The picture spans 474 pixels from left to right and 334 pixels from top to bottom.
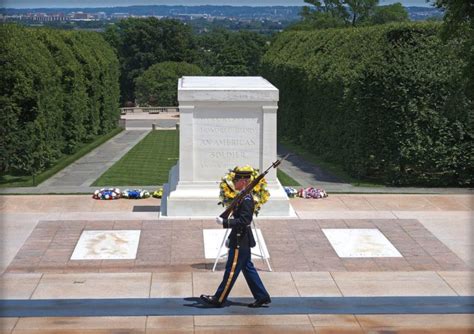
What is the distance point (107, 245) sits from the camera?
1363 cm

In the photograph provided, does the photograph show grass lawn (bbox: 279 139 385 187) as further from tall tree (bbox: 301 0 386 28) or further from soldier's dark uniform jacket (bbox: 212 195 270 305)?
tall tree (bbox: 301 0 386 28)

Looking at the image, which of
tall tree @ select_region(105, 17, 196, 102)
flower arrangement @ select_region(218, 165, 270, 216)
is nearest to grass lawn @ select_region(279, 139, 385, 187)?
flower arrangement @ select_region(218, 165, 270, 216)

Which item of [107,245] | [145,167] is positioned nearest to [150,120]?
[145,167]

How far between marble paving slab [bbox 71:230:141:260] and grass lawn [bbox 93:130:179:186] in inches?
260

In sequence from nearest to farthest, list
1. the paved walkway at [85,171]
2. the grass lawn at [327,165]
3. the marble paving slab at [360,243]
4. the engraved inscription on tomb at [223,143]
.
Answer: the marble paving slab at [360,243], the engraved inscription on tomb at [223,143], the paved walkway at [85,171], the grass lawn at [327,165]

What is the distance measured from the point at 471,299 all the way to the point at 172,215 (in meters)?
6.26

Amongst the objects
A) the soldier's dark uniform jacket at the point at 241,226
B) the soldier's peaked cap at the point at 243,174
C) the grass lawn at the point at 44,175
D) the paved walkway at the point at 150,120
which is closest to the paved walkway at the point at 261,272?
the soldier's dark uniform jacket at the point at 241,226

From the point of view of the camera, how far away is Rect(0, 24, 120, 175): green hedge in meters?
22.2

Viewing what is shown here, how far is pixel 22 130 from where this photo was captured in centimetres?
2252

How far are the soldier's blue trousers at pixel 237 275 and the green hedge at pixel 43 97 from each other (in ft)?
42.5

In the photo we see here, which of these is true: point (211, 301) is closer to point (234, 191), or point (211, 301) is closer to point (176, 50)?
point (234, 191)

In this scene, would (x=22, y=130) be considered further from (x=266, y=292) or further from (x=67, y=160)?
(x=266, y=292)

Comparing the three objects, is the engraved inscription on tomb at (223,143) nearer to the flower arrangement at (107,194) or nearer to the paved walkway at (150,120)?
the flower arrangement at (107,194)

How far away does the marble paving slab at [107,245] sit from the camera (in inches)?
515
